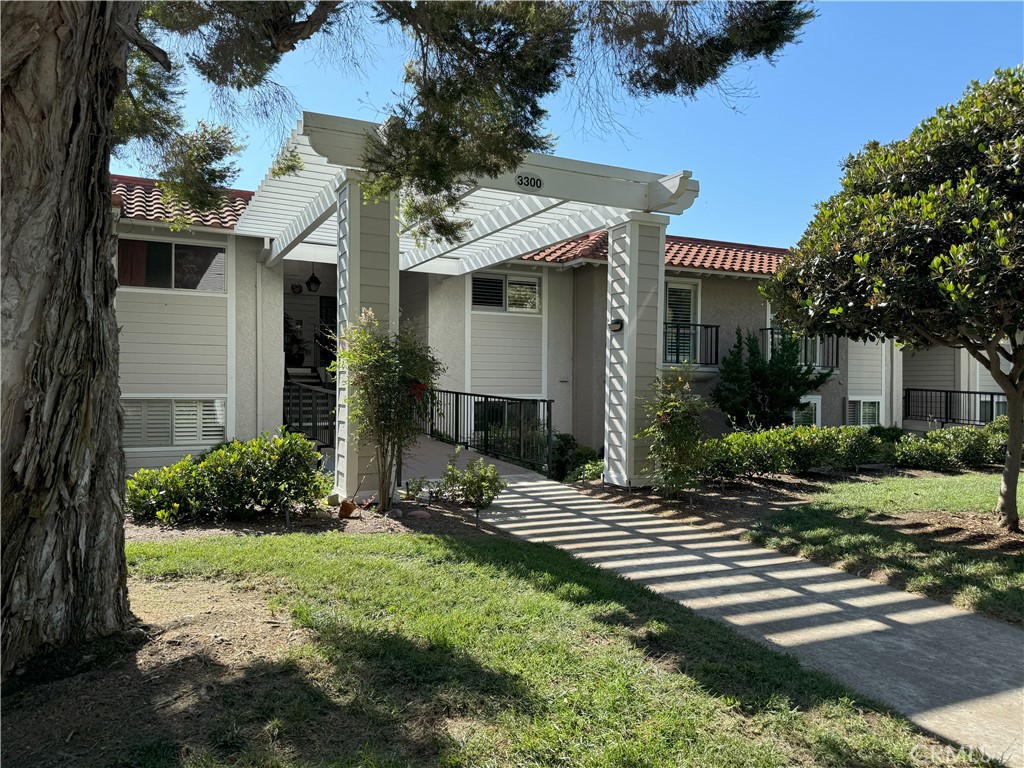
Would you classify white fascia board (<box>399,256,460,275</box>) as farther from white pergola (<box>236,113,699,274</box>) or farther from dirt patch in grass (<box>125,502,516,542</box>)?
dirt patch in grass (<box>125,502,516,542</box>)

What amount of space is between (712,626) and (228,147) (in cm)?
562

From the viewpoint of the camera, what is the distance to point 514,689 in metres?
3.14

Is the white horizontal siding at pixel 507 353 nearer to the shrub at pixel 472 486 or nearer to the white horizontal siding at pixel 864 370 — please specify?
the shrub at pixel 472 486

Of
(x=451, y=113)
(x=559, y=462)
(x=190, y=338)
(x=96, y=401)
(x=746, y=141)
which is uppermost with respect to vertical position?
(x=746, y=141)

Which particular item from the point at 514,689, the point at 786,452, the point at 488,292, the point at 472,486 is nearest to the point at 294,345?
the point at 488,292

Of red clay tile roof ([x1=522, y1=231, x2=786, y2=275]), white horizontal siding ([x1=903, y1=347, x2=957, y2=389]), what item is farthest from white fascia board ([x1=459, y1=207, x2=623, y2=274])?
white horizontal siding ([x1=903, y1=347, x2=957, y2=389])

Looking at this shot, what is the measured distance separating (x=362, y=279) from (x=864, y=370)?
14.5m

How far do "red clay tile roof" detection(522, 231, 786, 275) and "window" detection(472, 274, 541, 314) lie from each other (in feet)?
2.81

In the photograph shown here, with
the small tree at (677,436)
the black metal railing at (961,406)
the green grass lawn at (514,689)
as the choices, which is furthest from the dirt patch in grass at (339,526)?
the black metal railing at (961,406)

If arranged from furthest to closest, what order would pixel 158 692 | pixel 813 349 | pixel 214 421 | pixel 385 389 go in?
pixel 813 349
pixel 214 421
pixel 385 389
pixel 158 692

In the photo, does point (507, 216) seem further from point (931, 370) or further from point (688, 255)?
point (931, 370)

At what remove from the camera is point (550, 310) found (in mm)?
A: 15055

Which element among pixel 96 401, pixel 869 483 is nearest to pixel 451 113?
pixel 96 401

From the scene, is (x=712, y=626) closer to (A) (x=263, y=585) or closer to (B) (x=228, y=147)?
(A) (x=263, y=585)
